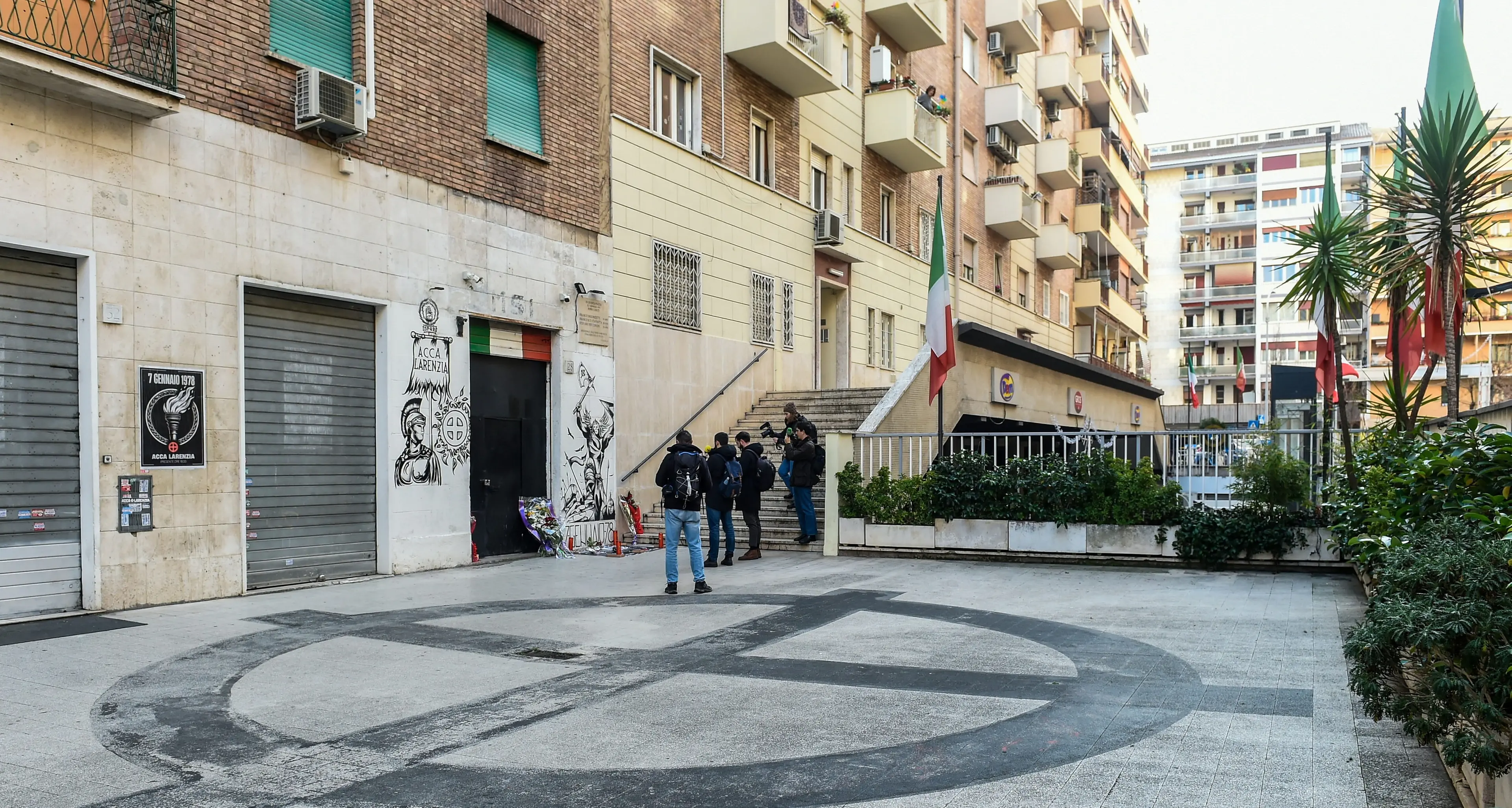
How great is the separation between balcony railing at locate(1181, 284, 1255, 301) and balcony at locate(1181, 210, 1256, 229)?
4931 mm

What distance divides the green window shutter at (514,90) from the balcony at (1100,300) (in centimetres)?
3384

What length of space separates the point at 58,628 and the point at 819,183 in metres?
18.7

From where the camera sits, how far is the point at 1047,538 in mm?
13500

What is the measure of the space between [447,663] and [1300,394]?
13744 mm

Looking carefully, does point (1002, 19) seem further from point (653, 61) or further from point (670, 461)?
point (670, 461)

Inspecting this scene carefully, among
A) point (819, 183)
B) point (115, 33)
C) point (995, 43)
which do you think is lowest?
point (115, 33)

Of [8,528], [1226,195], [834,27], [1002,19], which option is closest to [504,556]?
[8,528]

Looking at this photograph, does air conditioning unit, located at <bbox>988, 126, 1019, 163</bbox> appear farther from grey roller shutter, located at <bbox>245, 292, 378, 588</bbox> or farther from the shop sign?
grey roller shutter, located at <bbox>245, 292, 378, 588</bbox>

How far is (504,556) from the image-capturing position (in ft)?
49.2

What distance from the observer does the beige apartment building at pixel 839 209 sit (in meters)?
18.0

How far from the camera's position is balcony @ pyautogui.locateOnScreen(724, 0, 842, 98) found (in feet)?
66.8

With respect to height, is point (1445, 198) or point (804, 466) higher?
point (1445, 198)

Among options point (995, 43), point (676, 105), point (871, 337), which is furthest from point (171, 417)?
point (995, 43)

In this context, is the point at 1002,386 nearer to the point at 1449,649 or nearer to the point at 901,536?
the point at 901,536
